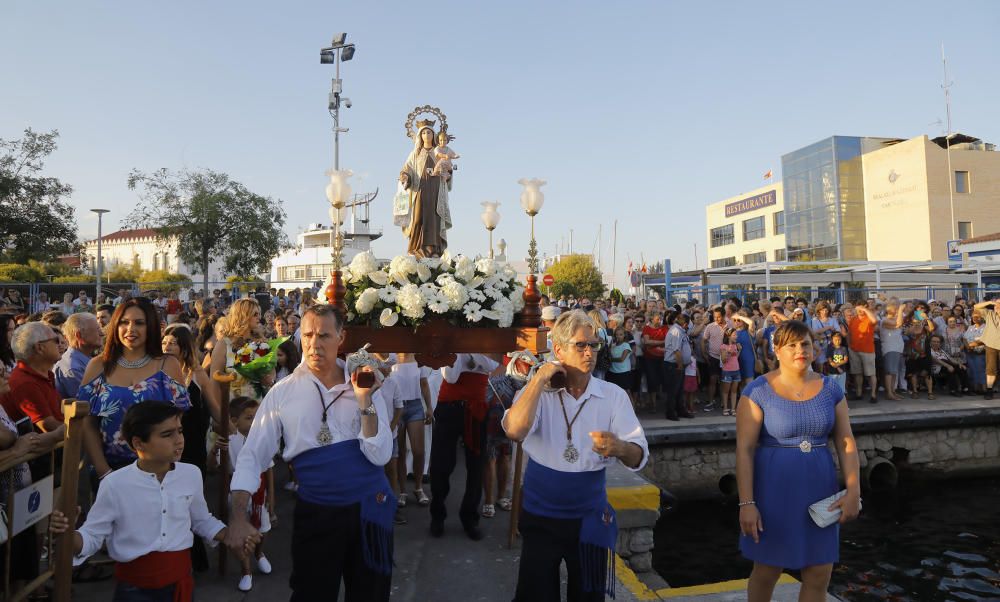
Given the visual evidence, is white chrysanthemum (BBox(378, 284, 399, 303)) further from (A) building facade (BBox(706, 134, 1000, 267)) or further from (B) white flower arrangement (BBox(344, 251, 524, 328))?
(A) building facade (BBox(706, 134, 1000, 267))

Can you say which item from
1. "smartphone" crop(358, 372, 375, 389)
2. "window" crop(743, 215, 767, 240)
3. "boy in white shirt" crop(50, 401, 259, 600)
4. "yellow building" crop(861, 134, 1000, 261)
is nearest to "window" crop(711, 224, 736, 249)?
"window" crop(743, 215, 767, 240)

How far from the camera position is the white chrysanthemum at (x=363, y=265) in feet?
16.2

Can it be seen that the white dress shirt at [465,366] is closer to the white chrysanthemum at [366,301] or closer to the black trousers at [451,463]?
the black trousers at [451,463]

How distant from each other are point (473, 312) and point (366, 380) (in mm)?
1944

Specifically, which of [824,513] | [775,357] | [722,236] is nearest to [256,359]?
[824,513]

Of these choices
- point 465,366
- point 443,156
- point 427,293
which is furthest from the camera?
point 443,156

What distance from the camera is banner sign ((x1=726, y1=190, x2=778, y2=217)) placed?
4844 cm

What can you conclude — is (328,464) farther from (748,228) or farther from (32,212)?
(748,228)

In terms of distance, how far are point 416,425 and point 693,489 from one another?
5602mm

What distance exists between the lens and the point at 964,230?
120 ft

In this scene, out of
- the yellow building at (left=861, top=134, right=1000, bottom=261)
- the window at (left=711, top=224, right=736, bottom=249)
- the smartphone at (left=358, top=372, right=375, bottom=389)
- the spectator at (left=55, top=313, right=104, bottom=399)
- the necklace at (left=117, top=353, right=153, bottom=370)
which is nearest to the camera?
the smartphone at (left=358, top=372, right=375, bottom=389)

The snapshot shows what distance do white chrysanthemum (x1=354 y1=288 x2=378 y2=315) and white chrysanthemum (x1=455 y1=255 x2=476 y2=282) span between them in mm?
667

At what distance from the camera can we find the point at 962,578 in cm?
662

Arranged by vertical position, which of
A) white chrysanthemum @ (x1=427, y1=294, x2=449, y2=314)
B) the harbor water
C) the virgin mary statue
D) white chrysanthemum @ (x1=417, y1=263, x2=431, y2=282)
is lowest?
the harbor water
